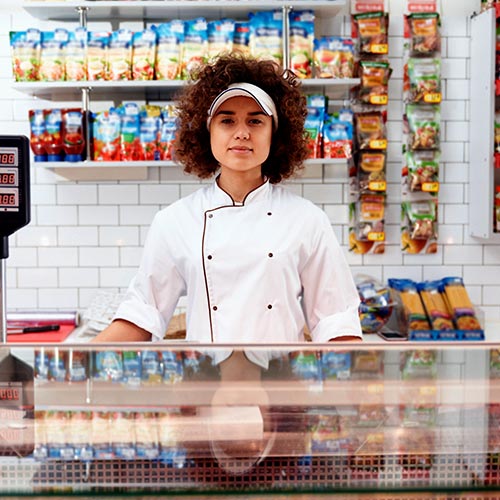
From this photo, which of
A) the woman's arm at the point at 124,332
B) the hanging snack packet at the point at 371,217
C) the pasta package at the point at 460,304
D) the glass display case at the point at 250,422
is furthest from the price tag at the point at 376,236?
the glass display case at the point at 250,422

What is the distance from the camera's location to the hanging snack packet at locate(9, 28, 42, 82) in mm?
3859

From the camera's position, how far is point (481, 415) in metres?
1.12

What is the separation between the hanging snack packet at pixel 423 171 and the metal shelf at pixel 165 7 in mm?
923

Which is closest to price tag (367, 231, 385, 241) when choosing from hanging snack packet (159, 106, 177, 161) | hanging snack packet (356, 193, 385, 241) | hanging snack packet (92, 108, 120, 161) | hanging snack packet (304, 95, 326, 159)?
hanging snack packet (356, 193, 385, 241)

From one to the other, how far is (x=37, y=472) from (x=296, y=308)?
1.24 metres

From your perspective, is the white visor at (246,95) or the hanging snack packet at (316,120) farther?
the hanging snack packet at (316,120)

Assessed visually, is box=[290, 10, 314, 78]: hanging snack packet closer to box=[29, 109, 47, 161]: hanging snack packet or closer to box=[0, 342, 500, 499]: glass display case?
box=[29, 109, 47, 161]: hanging snack packet

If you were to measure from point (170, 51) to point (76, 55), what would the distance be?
486 mm

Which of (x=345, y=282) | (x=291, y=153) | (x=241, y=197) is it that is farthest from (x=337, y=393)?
(x=291, y=153)

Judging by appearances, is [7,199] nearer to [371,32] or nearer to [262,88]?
[262,88]

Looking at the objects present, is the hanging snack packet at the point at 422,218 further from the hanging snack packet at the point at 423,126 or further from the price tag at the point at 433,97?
the price tag at the point at 433,97

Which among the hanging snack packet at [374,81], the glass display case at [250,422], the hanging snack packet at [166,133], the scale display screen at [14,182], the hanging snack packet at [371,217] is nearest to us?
the glass display case at [250,422]

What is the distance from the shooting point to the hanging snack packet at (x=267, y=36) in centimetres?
390

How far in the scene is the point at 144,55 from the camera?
→ 12.8ft
